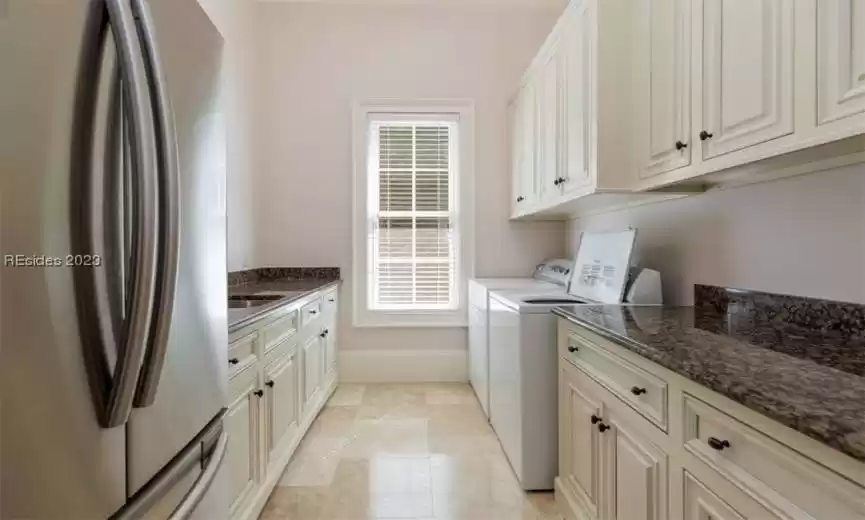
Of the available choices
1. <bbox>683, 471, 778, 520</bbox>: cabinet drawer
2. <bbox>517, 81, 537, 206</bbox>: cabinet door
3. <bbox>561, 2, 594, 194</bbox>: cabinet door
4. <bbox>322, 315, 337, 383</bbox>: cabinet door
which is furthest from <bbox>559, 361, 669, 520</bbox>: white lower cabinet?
<bbox>322, 315, 337, 383</bbox>: cabinet door

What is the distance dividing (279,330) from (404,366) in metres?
2.06

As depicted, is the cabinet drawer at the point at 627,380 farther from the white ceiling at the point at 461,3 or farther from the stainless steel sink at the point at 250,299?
the white ceiling at the point at 461,3

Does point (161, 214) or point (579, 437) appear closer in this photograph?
point (161, 214)

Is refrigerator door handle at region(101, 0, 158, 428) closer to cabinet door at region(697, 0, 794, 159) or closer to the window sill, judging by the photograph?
cabinet door at region(697, 0, 794, 159)

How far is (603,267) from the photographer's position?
2605mm

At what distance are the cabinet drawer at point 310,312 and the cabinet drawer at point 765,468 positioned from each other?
2178 mm

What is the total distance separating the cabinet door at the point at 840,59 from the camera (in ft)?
3.52

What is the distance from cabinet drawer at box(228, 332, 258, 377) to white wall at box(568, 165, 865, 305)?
1.90 metres

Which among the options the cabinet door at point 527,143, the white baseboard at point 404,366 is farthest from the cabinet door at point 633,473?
the white baseboard at point 404,366

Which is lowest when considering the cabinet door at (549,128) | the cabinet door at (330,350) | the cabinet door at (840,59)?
the cabinet door at (330,350)

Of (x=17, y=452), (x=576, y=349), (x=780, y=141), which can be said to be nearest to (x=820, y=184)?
(x=780, y=141)

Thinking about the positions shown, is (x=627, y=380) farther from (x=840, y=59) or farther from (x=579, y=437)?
(x=840, y=59)

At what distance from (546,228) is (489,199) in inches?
21.8

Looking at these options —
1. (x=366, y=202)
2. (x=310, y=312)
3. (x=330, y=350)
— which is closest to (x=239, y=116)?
(x=366, y=202)
